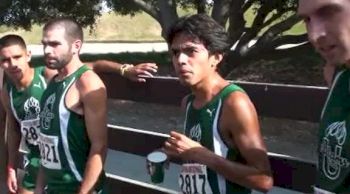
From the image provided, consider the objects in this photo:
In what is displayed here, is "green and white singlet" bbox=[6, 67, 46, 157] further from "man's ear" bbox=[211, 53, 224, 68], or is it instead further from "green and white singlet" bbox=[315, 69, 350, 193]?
"green and white singlet" bbox=[315, 69, 350, 193]

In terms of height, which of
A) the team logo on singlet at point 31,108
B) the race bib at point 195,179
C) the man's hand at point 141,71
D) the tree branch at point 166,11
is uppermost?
the tree branch at point 166,11

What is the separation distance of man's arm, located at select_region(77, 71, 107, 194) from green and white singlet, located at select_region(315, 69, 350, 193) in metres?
1.38

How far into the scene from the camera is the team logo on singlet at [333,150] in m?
2.28

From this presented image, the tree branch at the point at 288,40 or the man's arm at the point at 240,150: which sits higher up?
the tree branch at the point at 288,40

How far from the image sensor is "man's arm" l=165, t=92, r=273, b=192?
9.17ft

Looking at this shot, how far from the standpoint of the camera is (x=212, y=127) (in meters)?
2.88

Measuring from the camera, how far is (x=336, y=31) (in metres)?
2.02

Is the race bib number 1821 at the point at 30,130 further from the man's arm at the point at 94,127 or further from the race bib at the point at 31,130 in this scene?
the man's arm at the point at 94,127

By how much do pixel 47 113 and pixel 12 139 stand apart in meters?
1.23

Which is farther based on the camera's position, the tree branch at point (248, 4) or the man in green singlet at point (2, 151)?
the tree branch at point (248, 4)

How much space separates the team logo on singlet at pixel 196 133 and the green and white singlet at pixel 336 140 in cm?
64

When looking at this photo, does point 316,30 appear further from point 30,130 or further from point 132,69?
point 30,130

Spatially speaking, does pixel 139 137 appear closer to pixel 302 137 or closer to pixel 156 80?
pixel 156 80

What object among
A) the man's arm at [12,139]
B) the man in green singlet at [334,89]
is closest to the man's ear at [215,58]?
the man in green singlet at [334,89]
